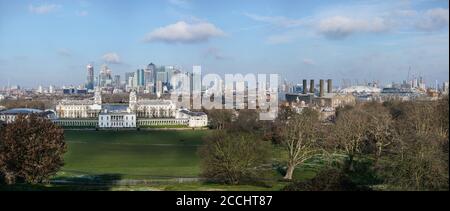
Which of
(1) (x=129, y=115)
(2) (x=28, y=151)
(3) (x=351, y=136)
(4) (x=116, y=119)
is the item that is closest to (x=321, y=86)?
(1) (x=129, y=115)

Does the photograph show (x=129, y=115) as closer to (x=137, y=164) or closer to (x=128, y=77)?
(x=137, y=164)

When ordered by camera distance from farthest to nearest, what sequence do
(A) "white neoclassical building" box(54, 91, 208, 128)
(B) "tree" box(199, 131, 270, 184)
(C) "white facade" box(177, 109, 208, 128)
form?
(A) "white neoclassical building" box(54, 91, 208, 128)
(C) "white facade" box(177, 109, 208, 128)
(B) "tree" box(199, 131, 270, 184)

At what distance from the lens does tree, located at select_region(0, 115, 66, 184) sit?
11.0 metres

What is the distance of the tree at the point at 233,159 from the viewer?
11.8m

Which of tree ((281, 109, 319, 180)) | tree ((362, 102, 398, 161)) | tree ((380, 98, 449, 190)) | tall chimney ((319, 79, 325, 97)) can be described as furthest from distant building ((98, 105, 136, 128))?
tree ((380, 98, 449, 190))

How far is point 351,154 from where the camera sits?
1512 centimetres

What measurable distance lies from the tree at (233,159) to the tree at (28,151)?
3630 mm

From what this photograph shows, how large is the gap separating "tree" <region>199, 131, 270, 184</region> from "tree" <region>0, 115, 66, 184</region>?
3.63 metres

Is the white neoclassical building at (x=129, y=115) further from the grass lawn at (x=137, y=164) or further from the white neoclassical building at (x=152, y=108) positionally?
the grass lawn at (x=137, y=164)

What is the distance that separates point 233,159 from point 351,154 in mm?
4893

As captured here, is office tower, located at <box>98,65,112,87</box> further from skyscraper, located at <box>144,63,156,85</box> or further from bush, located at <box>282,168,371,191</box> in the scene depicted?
bush, located at <box>282,168,371,191</box>

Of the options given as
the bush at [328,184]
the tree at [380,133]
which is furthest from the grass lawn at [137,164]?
the bush at [328,184]

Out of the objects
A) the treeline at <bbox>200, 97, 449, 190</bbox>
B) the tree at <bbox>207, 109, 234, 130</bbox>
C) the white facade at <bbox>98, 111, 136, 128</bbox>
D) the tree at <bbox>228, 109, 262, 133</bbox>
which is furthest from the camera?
the white facade at <bbox>98, 111, 136, 128</bbox>
